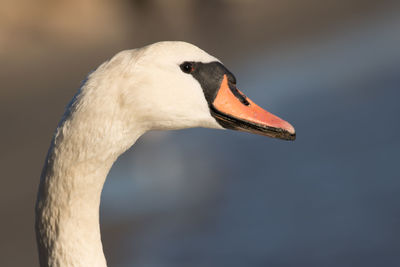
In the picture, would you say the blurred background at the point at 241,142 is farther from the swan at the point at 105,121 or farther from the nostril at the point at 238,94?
the swan at the point at 105,121

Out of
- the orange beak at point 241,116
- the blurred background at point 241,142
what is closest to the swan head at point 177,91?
the orange beak at point 241,116

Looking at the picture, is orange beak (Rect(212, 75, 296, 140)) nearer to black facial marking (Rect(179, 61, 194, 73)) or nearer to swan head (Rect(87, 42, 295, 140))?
swan head (Rect(87, 42, 295, 140))

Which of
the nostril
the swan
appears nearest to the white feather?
the swan

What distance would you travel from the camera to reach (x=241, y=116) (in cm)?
246

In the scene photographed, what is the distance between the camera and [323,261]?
585 cm

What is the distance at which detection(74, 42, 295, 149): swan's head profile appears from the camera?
2189mm

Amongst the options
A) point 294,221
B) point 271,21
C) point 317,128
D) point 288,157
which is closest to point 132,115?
point 294,221

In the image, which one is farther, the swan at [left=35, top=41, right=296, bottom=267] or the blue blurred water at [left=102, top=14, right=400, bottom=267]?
the blue blurred water at [left=102, top=14, right=400, bottom=267]

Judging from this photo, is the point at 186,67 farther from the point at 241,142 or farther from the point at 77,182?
the point at 241,142

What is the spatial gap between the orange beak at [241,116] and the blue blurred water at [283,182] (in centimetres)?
349

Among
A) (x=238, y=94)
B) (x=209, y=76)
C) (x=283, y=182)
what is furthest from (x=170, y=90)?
(x=283, y=182)

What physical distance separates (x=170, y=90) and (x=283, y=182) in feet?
15.7

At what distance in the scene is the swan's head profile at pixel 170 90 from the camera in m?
2.19

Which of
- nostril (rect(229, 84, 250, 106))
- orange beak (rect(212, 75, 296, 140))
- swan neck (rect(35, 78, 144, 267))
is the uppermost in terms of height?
nostril (rect(229, 84, 250, 106))
